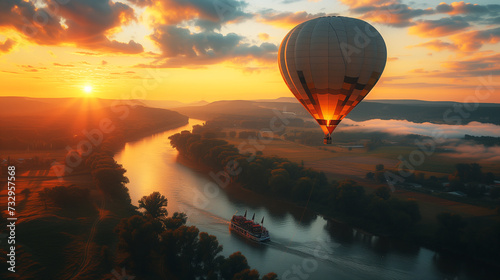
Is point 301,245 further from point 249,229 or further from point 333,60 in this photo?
point 333,60

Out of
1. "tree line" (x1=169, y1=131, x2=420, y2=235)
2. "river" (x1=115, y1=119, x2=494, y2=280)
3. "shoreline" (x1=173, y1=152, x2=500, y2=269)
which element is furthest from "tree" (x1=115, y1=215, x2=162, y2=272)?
"tree line" (x1=169, y1=131, x2=420, y2=235)

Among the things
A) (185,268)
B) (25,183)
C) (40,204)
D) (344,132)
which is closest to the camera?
(185,268)

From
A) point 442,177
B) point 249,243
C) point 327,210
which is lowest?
point 249,243

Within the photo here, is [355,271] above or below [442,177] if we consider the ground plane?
below

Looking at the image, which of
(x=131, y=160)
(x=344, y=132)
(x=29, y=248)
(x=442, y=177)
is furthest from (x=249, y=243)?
(x=344, y=132)

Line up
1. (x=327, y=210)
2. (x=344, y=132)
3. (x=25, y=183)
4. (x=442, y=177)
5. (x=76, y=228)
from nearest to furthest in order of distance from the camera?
(x=76, y=228) < (x=327, y=210) < (x=25, y=183) < (x=442, y=177) < (x=344, y=132)

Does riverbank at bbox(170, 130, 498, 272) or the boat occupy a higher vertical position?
riverbank at bbox(170, 130, 498, 272)

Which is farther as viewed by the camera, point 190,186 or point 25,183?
point 190,186

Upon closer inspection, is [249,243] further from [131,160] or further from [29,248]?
[131,160]

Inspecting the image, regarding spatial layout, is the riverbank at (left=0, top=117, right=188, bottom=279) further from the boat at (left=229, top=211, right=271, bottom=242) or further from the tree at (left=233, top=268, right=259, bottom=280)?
the boat at (left=229, top=211, right=271, bottom=242)
